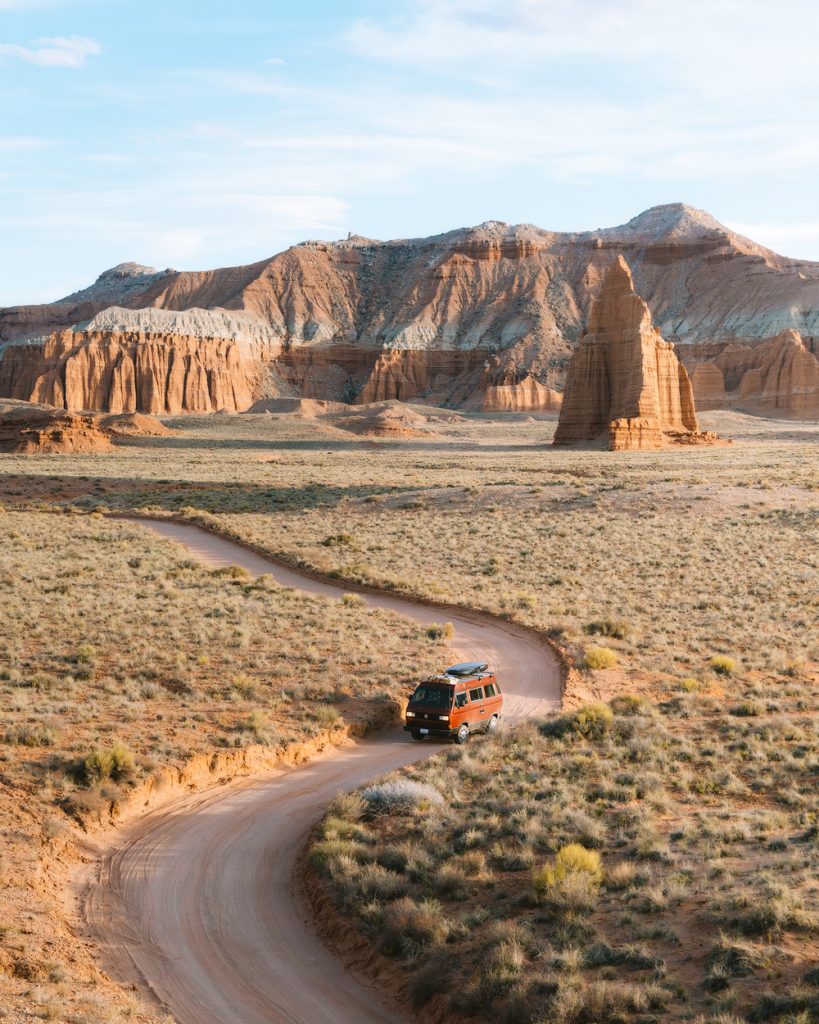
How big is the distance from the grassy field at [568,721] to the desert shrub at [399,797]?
68 mm

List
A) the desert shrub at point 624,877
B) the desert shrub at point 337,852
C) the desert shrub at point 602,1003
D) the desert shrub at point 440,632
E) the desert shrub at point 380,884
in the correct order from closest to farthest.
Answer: the desert shrub at point 602,1003 < the desert shrub at point 624,877 < the desert shrub at point 380,884 < the desert shrub at point 337,852 < the desert shrub at point 440,632

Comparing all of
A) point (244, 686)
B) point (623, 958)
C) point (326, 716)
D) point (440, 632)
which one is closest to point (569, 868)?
point (623, 958)

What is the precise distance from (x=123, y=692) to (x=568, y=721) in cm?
814

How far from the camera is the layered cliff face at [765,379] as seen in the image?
149750 millimetres

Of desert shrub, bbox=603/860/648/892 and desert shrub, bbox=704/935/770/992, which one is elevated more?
desert shrub, bbox=704/935/770/992

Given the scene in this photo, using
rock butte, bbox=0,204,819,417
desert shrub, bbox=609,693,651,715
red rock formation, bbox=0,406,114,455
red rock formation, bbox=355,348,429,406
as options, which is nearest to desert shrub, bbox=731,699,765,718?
desert shrub, bbox=609,693,651,715

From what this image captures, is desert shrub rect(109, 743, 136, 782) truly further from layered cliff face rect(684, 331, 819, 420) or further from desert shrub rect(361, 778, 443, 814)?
layered cliff face rect(684, 331, 819, 420)

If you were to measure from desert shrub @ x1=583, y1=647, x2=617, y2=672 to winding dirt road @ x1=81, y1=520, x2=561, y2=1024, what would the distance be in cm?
534

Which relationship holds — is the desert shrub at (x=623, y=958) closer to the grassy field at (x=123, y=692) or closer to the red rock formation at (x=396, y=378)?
the grassy field at (x=123, y=692)

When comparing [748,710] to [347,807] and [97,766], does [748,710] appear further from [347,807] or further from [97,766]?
[97,766]

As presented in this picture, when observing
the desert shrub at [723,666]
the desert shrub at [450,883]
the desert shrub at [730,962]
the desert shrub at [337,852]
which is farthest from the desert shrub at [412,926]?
the desert shrub at [723,666]

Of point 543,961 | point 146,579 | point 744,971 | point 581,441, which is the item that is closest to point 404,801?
point 543,961

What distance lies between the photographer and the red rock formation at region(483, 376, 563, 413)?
16125 cm

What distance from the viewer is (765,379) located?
155 meters
